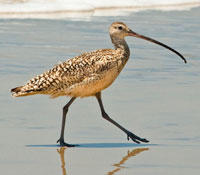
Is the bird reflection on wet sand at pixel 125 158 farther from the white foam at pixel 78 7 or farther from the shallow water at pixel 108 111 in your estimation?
the white foam at pixel 78 7

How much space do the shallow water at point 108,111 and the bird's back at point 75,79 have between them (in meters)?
0.40

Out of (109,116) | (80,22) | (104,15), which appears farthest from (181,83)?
(104,15)

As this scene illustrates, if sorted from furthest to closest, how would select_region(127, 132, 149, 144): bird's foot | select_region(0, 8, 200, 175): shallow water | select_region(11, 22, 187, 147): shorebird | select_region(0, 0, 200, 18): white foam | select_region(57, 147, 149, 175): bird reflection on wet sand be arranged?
select_region(0, 0, 200, 18): white foam → select_region(11, 22, 187, 147): shorebird → select_region(127, 132, 149, 144): bird's foot → select_region(0, 8, 200, 175): shallow water → select_region(57, 147, 149, 175): bird reflection on wet sand

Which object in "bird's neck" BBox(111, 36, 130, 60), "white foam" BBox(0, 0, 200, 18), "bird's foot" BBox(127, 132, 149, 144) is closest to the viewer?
"bird's foot" BBox(127, 132, 149, 144)

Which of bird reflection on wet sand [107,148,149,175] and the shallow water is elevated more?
the shallow water

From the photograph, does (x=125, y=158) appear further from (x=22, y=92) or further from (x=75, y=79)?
(x=22, y=92)

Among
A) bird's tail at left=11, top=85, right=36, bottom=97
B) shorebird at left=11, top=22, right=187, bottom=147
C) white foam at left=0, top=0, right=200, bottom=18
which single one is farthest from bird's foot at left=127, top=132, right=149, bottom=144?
white foam at left=0, top=0, right=200, bottom=18

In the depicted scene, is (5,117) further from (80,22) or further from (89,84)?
(80,22)

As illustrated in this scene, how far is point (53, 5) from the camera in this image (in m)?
17.8

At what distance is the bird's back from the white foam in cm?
859

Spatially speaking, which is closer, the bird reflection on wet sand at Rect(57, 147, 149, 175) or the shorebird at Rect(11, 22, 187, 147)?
the bird reflection on wet sand at Rect(57, 147, 149, 175)

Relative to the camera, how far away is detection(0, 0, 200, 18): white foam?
16.8 meters

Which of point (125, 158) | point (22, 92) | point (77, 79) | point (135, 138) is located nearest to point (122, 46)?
point (77, 79)

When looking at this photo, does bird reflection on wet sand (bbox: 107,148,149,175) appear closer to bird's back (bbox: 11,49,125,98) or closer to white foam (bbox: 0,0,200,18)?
bird's back (bbox: 11,49,125,98)
